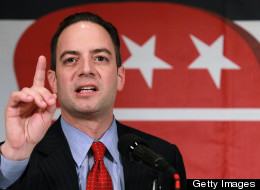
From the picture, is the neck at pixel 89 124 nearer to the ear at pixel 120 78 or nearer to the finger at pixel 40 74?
the ear at pixel 120 78

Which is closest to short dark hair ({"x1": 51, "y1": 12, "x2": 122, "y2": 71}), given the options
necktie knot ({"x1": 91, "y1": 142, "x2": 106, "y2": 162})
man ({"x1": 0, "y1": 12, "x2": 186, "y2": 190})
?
man ({"x1": 0, "y1": 12, "x2": 186, "y2": 190})

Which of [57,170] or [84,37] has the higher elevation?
[84,37]

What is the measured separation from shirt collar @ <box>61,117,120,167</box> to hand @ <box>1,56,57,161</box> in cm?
27

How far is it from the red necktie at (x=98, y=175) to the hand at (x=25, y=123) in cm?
27

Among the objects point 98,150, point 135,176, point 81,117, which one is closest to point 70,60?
point 81,117

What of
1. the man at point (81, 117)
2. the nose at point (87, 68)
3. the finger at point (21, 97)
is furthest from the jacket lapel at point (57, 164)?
the finger at point (21, 97)

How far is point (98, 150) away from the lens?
1.42 metres

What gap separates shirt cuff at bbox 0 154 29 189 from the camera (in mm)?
1158

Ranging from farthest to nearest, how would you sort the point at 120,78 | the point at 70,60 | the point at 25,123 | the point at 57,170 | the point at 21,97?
the point at 120,78, the point at 70,60, the point at 57,170, the point at 25,123, the point at 21,97

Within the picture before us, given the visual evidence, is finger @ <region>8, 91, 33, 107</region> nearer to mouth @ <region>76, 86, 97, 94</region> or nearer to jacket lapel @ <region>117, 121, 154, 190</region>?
mouth @ <region>76, 86, 97, 94</region>

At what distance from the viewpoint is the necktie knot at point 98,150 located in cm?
140

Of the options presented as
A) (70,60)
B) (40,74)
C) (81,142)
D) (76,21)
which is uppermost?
(76,21)

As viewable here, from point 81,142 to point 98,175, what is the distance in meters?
0.14

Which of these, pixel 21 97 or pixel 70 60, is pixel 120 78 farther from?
pixel 21 97
